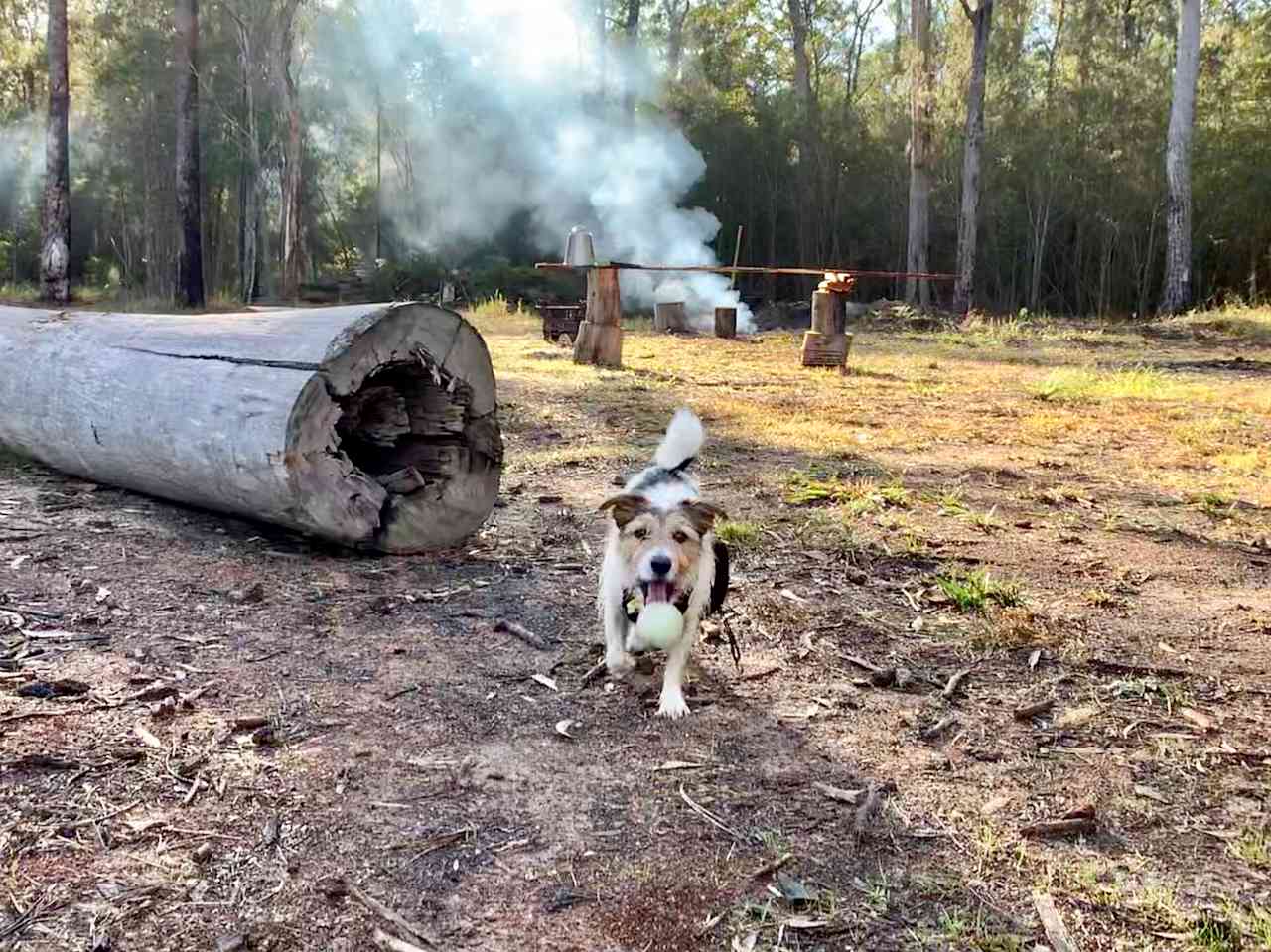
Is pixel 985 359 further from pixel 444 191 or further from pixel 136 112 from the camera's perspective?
pixel 136 112

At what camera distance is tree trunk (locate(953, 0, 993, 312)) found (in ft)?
67.4

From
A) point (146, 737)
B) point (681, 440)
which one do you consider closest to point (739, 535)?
point (681, 440)

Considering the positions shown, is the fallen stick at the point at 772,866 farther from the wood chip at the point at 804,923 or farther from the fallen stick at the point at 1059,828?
the fallen stick at the point at 1059,828

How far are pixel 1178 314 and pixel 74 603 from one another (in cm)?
2058

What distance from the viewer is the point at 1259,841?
2.41m

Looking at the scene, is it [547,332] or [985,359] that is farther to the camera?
[547,332]

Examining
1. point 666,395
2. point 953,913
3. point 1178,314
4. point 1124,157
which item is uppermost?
point 1124,157

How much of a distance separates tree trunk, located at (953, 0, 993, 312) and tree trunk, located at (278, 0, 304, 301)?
13.6m

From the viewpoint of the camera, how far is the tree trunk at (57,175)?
17422 millimetres

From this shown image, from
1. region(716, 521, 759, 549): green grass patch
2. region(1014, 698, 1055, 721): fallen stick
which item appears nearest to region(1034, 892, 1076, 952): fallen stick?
region(1014, 698, 1055, 721): fallen stick

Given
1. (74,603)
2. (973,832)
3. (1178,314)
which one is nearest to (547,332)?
(1178,314)

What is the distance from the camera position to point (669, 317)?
20734mm

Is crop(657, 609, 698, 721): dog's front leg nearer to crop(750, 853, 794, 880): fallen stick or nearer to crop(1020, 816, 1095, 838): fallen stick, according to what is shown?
crop(750, 853, 794, 880): fallen stick

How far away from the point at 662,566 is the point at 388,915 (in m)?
1.35
